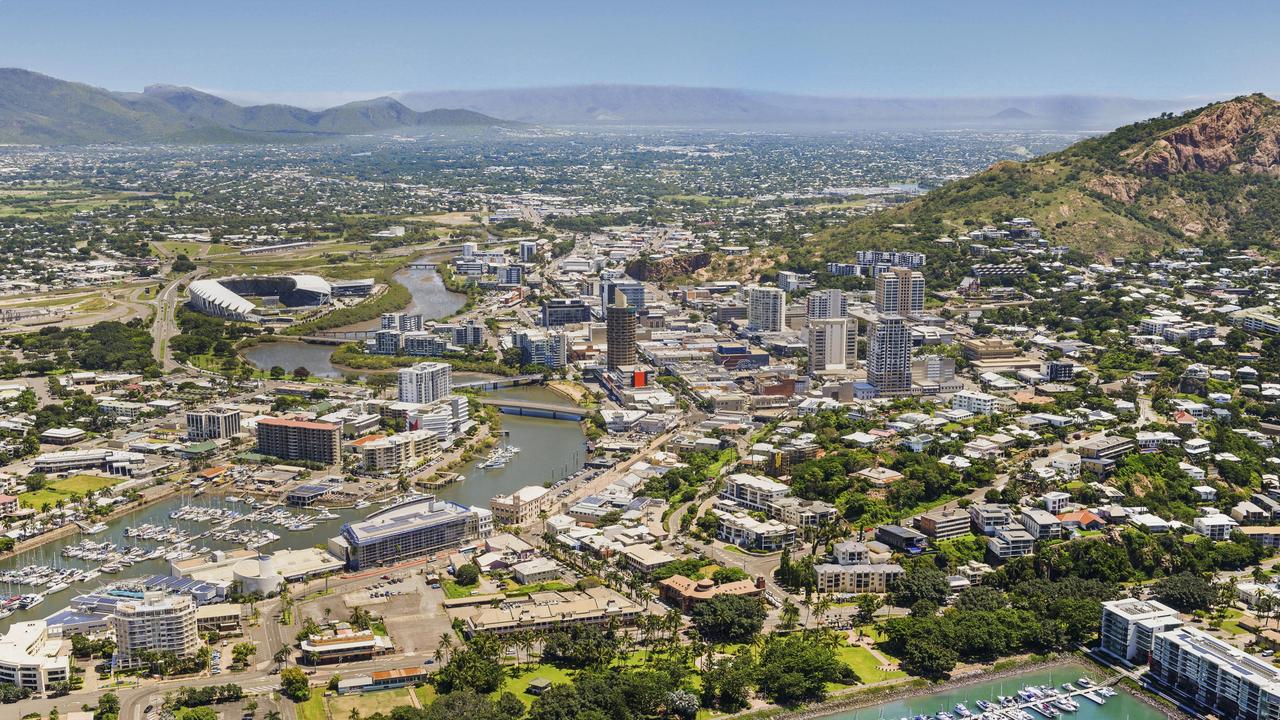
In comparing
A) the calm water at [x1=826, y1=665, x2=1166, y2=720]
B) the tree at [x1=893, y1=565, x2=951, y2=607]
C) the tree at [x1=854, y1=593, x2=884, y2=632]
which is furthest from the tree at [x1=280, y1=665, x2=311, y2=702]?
the tree at [x1=893, y1=565, x2=951, y2=607]

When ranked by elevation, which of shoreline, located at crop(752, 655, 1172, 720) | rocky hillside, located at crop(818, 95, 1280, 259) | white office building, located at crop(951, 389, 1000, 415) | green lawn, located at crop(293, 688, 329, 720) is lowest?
shoreline, located at crop(752, 655, 1172, 720)

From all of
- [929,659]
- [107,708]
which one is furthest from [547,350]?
[107,708]

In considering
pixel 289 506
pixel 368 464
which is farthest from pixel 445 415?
pixel 289 506

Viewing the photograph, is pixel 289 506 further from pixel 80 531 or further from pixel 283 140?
pixel 283 140

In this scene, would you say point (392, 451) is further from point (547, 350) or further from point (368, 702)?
point (368, 702)

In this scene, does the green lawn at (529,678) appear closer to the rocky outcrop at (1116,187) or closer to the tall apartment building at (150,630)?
the tall apartment building at (150,630)

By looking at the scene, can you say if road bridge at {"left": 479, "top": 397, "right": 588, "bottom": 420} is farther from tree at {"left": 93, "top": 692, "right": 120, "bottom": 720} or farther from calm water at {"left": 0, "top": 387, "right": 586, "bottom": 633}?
tree at {"left": 93, "top": 692, "right": 120, "bottom": 720}
